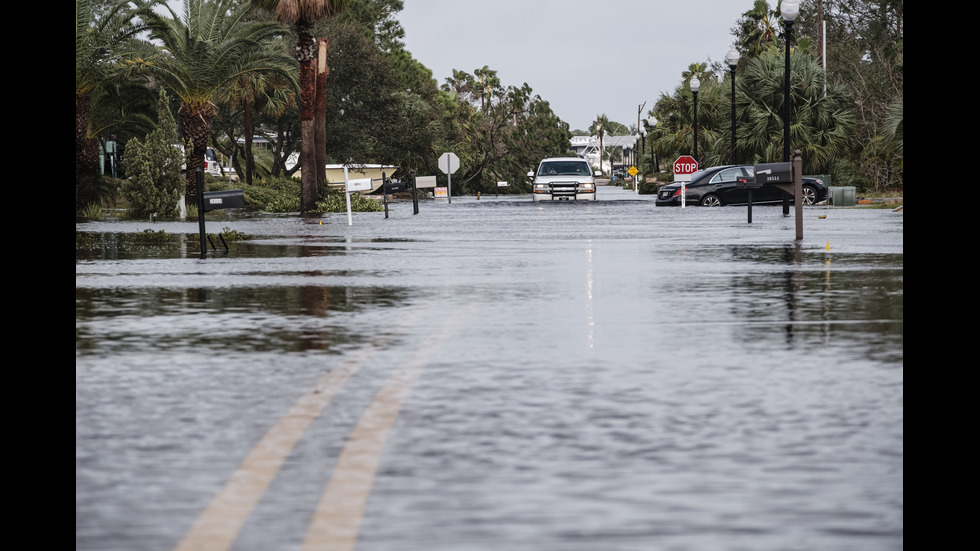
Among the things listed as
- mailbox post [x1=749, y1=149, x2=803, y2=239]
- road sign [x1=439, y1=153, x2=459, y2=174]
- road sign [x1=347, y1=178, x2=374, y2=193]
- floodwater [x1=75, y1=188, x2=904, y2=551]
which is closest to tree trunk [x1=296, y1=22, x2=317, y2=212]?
road sign [x1=347, y1=178, x2=374, y2=193]

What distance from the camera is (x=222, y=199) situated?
22.0 meters

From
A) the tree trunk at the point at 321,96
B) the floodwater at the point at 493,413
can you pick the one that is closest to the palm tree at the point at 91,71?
the tree trunk at the point at 321,96

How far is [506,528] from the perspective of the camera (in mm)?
5391

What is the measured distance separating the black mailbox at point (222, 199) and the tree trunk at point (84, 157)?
23888mm

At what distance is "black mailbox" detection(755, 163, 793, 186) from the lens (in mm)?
25922

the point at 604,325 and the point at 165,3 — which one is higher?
the point at 165,3

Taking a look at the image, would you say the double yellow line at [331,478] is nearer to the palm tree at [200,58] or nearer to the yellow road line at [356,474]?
the yellow road line at [356,474]

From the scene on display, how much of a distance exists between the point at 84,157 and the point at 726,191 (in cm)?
2023

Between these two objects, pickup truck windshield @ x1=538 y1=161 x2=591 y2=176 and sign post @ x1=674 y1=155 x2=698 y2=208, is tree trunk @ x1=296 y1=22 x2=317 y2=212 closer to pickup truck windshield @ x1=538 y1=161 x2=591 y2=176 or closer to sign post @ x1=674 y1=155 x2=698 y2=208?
pickup truck windshield @ x1=538 y1=161 x2=591 y2=176

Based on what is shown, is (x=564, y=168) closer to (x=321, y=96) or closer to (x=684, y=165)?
(x=321, y=96)

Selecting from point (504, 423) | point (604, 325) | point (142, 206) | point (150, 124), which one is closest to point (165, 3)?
point (150, 124)
